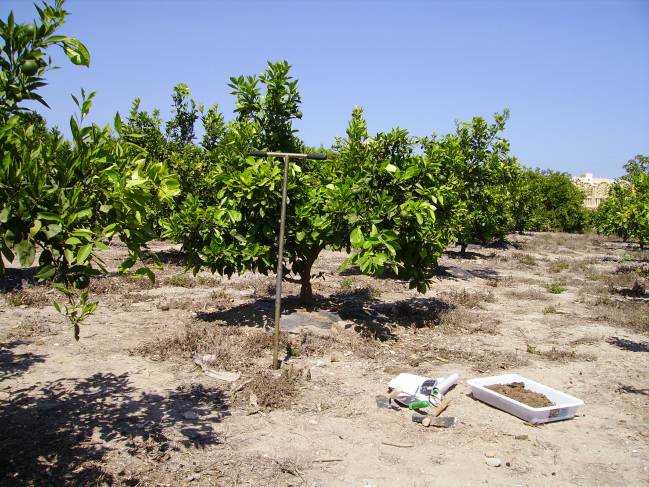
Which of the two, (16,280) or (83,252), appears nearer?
(83,252)

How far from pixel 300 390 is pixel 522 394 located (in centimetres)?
274

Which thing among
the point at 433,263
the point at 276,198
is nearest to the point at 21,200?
the point at 276,198

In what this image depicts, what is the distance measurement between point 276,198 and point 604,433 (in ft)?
18.3

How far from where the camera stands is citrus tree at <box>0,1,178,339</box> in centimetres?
288

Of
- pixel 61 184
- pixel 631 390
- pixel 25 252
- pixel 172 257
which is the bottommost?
pixel 631 390

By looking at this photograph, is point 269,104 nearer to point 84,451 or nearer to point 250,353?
point 250,353

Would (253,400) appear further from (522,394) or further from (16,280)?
(16,280)

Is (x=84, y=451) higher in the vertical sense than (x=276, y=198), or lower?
lower

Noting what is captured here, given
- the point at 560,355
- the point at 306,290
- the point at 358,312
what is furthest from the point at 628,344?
the point at 306,290

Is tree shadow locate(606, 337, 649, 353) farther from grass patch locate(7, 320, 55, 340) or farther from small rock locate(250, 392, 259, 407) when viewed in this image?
grass patch locate(7, 320, 55, 340)

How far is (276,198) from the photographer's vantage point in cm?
820

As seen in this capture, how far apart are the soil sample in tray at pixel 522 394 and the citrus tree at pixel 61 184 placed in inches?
186

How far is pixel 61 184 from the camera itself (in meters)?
3.17

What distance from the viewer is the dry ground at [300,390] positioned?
446cm
